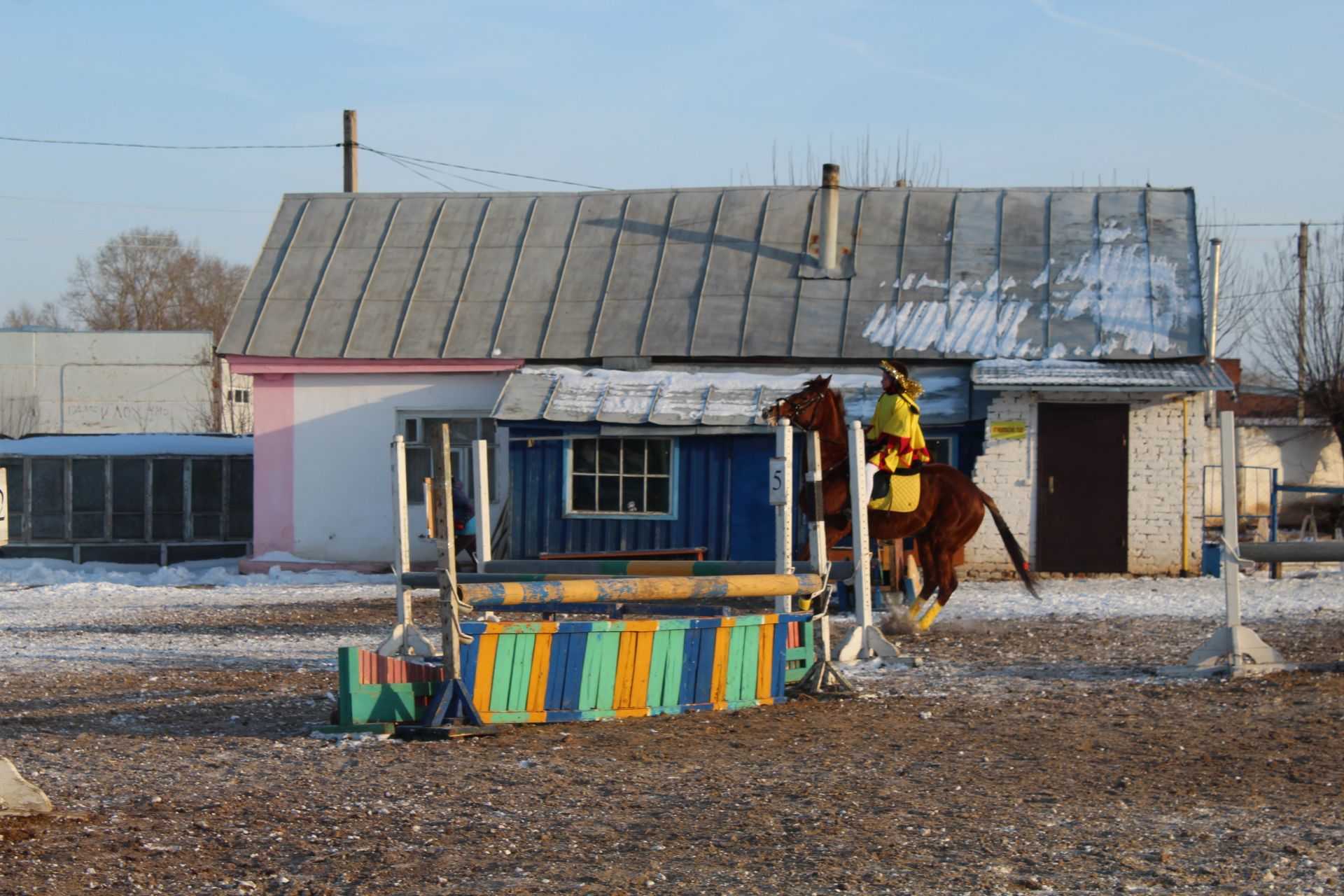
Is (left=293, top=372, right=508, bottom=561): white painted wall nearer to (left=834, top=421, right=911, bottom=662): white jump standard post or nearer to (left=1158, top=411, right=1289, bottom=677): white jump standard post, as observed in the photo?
(left=834, top=421, right=911, bottom=662): white jump standard post

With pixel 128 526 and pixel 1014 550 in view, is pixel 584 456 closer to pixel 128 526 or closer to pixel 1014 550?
pixel 1014 550

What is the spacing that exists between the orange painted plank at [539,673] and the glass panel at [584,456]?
10.8m

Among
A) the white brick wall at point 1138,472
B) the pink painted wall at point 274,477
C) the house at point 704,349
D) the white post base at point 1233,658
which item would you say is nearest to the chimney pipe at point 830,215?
the house at point 704,349

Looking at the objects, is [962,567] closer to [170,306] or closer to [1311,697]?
[1311,697]

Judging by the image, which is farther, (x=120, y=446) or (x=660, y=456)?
(x=120, y=446)

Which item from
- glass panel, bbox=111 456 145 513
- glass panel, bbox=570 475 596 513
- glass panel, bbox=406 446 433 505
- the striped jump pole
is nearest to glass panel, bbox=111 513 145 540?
glass panel, bbox=111 456 145 513

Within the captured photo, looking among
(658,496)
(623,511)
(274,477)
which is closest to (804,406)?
(658,496)

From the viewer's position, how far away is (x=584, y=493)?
18.7 metres

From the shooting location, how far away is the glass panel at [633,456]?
60.7 ft

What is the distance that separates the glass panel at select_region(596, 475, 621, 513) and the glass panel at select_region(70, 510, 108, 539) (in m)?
8.86

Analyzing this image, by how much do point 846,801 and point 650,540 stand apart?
12519 mm

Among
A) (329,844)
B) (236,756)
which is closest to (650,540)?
(236,756)

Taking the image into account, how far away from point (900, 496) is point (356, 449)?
10.3 meters

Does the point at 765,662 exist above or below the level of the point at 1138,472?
below
